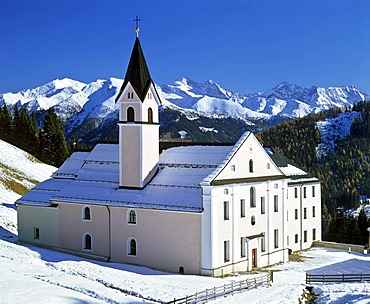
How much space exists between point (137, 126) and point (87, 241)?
10.8 meters

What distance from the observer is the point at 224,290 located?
3238cm

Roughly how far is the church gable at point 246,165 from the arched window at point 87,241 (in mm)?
13235

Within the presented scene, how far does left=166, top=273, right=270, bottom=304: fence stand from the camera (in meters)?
29.8

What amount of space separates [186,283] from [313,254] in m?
20.7

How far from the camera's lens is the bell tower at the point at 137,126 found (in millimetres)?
44250

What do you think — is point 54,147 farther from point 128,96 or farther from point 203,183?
point 203,183

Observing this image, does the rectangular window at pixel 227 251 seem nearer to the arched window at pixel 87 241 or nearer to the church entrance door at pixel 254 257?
the church entrance door at pixel 254 257

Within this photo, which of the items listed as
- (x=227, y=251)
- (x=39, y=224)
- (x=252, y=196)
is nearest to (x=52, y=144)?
(x=39, y=224)

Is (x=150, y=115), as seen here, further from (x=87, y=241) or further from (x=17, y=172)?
(x=17, y=172)

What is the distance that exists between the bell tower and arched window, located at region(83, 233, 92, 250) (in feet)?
17.3

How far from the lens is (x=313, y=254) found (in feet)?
170

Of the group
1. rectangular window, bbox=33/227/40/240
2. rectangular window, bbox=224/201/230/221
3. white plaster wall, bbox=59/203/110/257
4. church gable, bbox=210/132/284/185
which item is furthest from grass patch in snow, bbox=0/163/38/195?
rectangular window, bbox=224/201/230/221

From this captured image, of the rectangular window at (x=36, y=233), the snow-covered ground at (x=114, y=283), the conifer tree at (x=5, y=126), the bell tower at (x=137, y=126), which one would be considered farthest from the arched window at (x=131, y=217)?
the conifer tree at (x=5, y=126)

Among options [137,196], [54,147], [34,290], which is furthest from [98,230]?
[54,147]
